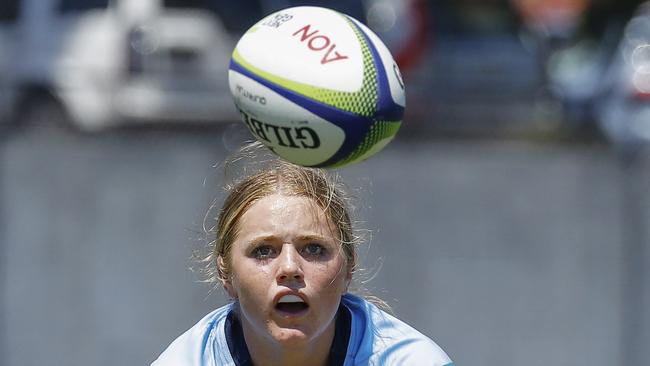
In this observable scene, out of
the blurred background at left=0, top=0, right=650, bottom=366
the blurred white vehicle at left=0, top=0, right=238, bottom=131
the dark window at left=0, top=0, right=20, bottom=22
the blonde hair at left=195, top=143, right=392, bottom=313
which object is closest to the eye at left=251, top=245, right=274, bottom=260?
the blonde hair at left=195, top=143, right=392, bottom=313

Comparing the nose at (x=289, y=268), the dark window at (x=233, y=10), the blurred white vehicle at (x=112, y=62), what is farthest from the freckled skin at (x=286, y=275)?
the dark window at (x=233, y=10)

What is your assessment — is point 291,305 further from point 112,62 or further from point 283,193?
point 112,62

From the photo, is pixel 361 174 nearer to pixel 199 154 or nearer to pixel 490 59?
pixel 199 154

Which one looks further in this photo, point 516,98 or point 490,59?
point 490,59

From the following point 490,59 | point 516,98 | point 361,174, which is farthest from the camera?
point 490,59

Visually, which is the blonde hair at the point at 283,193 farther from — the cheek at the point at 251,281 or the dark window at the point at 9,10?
the dark window at the point at 9,10

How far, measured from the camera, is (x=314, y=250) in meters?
3.28

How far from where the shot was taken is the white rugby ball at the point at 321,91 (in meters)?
3.55

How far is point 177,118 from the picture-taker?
26.6 ft

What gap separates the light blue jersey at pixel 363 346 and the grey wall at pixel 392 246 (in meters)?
3.98

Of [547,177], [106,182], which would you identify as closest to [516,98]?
[547,177]

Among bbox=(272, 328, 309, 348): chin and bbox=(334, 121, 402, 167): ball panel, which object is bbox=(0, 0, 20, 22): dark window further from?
bbox=(272, 328, 309, 348): chin

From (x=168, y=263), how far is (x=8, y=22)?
293 cm

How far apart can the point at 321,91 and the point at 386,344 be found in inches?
26.9
